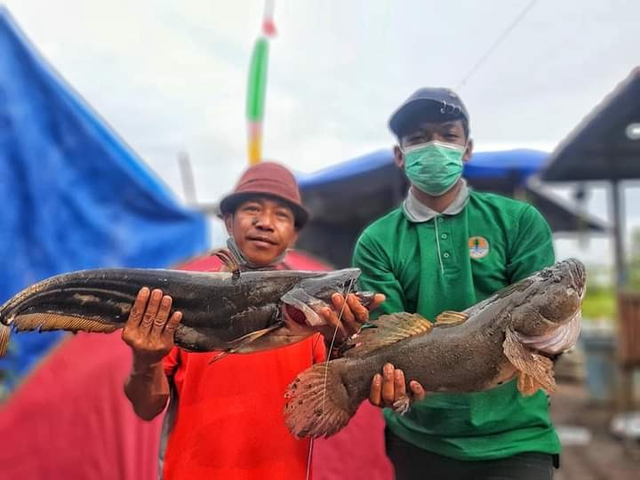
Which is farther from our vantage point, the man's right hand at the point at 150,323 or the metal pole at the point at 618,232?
the metal pole at the point at 618,232

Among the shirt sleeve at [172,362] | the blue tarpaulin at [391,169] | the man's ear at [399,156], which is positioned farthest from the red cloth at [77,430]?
the blue tarpaulin at [391,169]

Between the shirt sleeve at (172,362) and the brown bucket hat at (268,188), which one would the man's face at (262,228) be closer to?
the brown bucket hat at (268,188)

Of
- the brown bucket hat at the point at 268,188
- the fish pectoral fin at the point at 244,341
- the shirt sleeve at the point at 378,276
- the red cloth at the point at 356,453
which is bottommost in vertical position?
the red cloth at the point at 356,453

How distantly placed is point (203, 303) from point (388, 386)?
740mm

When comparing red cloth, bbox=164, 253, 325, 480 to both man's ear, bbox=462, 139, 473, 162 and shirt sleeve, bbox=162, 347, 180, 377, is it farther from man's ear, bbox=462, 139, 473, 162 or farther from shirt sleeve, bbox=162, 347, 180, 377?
man's ear, bbox=462, 139, 473, 162

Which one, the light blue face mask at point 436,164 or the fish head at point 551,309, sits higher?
the light blue face mask at point 436,164

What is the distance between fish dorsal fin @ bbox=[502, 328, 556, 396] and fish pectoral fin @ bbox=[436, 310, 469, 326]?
168 mm

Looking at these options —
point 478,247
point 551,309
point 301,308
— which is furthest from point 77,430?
point 551,309

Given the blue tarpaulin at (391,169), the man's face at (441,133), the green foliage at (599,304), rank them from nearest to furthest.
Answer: the man's face at (441,133), the blue tarpaulin at (391,169), the green foliage at (599,304)

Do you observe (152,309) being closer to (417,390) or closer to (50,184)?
(417,390)

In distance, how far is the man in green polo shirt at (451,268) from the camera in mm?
2213

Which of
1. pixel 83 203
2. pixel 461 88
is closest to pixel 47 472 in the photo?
pixel 461 88

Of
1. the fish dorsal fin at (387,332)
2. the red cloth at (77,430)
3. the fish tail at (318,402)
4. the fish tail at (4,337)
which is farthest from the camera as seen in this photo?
the red cloth at (77,430)

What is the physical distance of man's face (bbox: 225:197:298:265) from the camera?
226 centimetres
